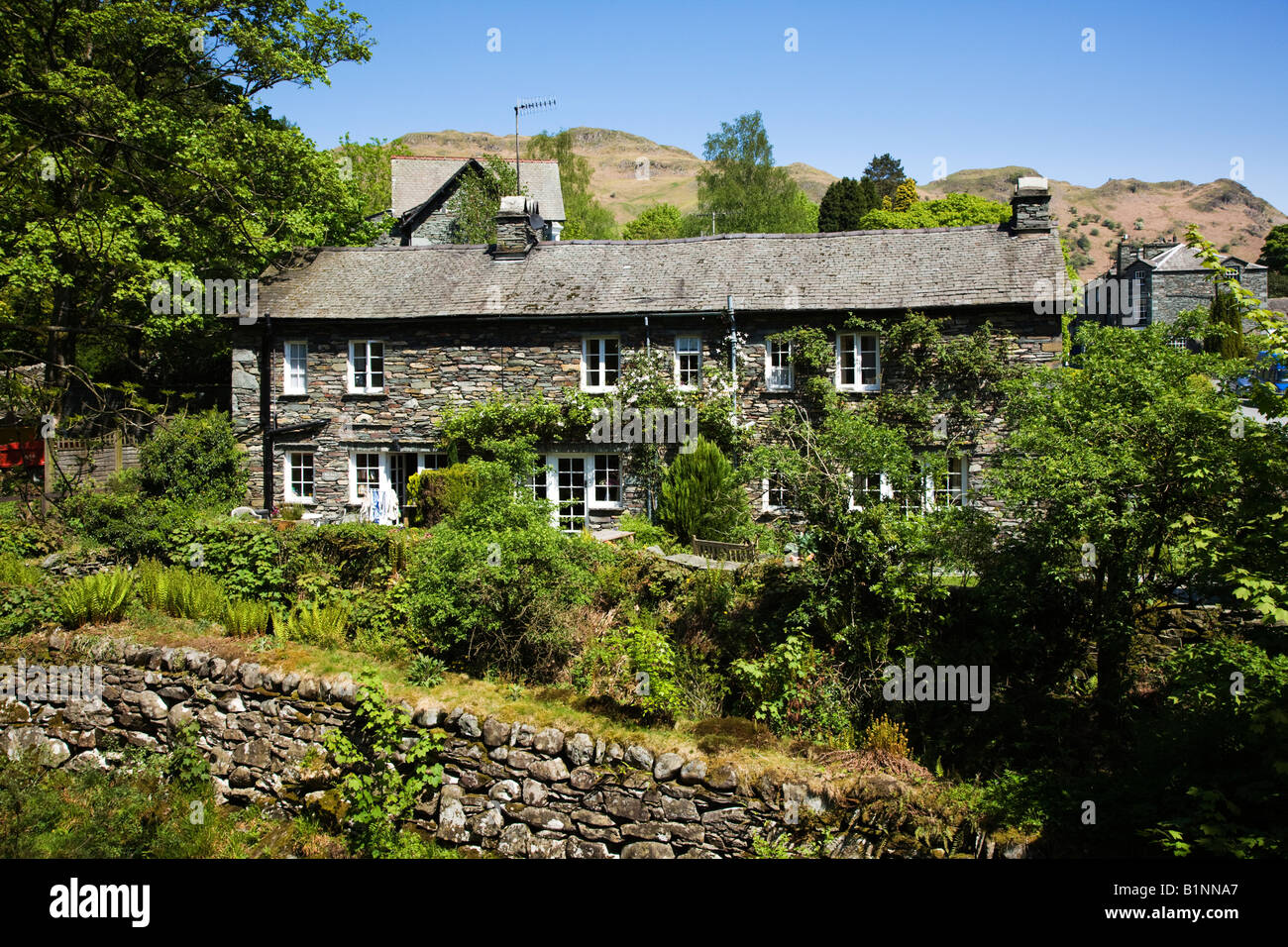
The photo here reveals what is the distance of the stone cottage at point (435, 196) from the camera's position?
3694 cm

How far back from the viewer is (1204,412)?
8250mm

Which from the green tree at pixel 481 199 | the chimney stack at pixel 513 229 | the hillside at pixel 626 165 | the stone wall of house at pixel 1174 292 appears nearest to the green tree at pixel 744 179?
the green tree at pixel 481 199

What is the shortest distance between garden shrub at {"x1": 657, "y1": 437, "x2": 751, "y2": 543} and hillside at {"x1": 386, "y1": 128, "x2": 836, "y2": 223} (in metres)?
96.6

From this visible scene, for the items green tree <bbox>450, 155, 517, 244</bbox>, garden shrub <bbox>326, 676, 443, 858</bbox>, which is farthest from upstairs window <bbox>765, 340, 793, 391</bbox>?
green tree <bbox>450, 155, 517, 244</bbox>

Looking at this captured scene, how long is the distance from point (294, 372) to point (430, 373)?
3.63 m

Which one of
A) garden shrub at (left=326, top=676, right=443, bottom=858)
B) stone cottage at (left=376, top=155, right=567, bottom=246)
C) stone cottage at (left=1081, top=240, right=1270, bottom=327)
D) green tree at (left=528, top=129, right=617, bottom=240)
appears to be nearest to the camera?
garden shrub at (left=326, top=676, right=443, bottom=858)

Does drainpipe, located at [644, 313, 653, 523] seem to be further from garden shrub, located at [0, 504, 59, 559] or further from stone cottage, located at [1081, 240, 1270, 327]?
stone cottage, located at [1081, 240, 1270, 327]

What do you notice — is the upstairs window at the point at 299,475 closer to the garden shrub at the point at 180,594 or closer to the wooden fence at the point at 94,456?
the wooden fence at the point at 94,456

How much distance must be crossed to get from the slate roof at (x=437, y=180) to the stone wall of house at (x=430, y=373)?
24.3m

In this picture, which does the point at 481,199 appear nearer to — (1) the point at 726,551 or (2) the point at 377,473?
(2) the point at 377,473

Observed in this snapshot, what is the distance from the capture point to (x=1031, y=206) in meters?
19.2

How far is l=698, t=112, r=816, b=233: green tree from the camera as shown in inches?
1797

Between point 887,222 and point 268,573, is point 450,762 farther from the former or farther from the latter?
point 887,222

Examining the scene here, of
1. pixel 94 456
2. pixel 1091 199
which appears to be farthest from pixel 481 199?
pixel 1091 199
